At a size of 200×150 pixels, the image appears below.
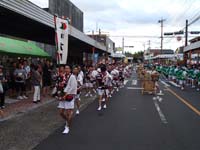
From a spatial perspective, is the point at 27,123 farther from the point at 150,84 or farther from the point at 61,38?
the point at 150,84

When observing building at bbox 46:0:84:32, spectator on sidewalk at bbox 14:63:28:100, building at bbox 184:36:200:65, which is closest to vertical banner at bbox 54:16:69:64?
spectator on sidewalk at bbox 14:63:28:100

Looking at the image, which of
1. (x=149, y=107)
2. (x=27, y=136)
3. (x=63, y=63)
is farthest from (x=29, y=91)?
(x=27, y=136)

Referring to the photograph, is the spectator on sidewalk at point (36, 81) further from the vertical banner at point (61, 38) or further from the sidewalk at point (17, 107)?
the vertical banner at point (61, 38)

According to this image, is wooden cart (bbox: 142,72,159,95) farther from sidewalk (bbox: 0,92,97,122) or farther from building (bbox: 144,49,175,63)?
building (bbox: 144,49,175,63)

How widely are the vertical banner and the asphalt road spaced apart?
209 cm

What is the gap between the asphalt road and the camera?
817cm

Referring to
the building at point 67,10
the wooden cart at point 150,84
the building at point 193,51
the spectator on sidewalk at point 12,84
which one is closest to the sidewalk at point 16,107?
the spectator on sidewalk at point 12,84

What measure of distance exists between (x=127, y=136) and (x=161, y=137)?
2.78ft

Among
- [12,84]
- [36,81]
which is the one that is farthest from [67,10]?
[36,81]

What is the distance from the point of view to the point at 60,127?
34.6ft

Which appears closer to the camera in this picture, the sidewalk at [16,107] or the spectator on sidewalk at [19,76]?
the sidewalk at [16,107]

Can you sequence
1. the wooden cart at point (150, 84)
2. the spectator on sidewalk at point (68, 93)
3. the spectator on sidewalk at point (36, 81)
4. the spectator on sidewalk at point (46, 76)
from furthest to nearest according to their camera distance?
the wooden cart at point (150, 84), the spectator on sidewalk at point (46, 76), the spectator on sidewalk at point (36, 81), the spectator on sidewalk at point (68, 93)

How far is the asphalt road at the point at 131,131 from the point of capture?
8172mm

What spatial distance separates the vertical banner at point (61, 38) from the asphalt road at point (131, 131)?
209 cm
